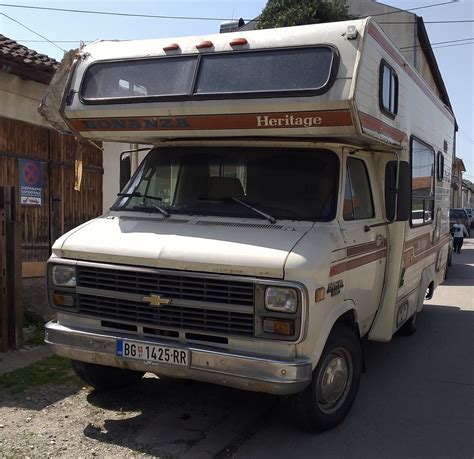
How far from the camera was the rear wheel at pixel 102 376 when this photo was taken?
180 inches

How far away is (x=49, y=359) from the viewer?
18.6 feet

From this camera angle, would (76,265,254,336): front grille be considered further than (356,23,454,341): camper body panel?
No

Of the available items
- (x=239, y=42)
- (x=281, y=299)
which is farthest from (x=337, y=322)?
(x=239, y=42)

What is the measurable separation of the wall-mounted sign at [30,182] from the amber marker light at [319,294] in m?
5.60

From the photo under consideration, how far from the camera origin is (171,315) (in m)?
3.79

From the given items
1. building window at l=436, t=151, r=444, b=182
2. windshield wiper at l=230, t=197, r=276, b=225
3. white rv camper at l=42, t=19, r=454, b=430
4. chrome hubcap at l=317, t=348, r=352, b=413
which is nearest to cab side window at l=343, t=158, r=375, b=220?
white rv camper at l=42, t=19, r=454, b=430

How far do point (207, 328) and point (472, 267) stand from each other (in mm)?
14210

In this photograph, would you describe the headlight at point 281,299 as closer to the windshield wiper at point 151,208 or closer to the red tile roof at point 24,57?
the windshield wiper at point 151,208

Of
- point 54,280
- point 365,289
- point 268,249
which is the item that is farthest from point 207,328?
point 365,289

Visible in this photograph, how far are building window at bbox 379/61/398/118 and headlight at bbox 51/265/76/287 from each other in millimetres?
2761

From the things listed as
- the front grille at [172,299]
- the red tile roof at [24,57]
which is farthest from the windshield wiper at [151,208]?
the red tile roof at [24,57]

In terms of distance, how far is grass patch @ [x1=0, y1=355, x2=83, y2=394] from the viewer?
16.3 feet

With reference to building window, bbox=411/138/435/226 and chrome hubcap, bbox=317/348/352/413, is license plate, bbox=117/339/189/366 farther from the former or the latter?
building window, bbox=411/138/435/226

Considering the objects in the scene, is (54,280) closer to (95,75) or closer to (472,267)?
(95,75)
